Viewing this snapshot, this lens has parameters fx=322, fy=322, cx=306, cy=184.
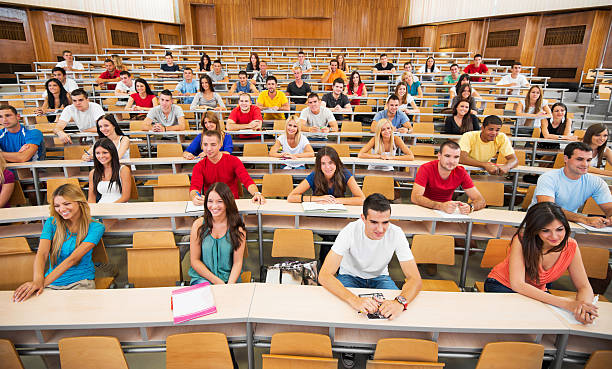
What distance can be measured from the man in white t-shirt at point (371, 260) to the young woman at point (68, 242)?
5.59 ft

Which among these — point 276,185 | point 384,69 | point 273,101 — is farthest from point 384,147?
point 384,69

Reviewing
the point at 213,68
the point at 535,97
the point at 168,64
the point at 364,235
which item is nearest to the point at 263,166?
the point at 364,235

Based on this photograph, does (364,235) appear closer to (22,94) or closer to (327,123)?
(327,123)

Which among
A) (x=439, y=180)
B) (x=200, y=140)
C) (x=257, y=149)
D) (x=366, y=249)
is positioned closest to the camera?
(x=366, y=249)

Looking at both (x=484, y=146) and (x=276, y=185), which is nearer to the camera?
(x=276, y=185)

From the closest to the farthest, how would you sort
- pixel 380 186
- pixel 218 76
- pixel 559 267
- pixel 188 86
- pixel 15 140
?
pixel 559 267, pixel 380 186, pixel 15 140, pixel 188 86, pixel 218 76

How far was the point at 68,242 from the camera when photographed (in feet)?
7.46

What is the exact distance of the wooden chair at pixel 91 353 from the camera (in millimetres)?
1560

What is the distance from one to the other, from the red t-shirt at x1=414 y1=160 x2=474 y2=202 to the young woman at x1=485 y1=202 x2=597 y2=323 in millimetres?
1022

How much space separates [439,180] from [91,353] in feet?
9.53

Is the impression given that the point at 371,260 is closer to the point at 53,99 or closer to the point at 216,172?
the point at 216,172

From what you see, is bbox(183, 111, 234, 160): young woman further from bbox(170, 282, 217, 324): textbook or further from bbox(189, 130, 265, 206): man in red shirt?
bbox(170, 282, 217, 324): textbook

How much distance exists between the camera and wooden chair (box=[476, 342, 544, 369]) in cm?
157

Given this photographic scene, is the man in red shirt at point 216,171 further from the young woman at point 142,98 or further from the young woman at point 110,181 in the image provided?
the young woman at point 142,98
